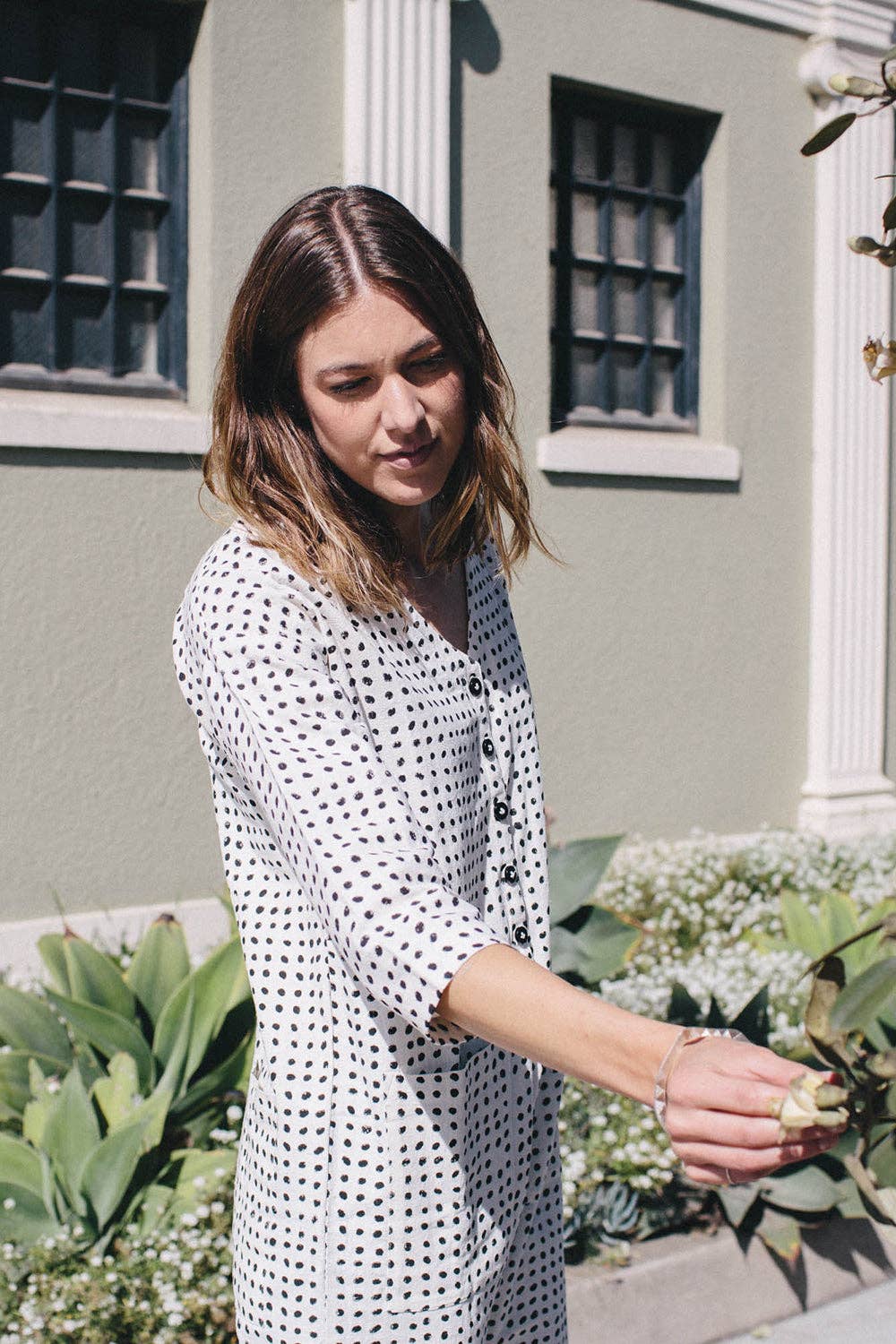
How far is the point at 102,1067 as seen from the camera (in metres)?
3.41

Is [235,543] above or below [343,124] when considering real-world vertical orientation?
below

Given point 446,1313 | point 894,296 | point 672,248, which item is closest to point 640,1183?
point 446,1313

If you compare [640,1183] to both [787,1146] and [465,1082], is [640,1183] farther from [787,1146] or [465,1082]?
[787,1146]

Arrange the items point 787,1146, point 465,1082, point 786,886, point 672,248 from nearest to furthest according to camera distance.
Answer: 1. point 787,1146
2. point 465,1082
3. point 786,886
4. point 672,248

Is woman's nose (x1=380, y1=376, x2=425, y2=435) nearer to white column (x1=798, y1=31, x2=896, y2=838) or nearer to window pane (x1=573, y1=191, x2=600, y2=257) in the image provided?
window pane (x1=573, y1=191, x2=600, y2=257)

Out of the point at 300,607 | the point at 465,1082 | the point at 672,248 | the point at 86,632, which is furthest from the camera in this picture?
the point at 672,248

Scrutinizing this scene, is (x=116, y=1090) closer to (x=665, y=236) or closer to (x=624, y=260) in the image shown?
(x=624, y=260)

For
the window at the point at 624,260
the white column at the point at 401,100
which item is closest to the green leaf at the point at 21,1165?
the white column at the point at 401,100

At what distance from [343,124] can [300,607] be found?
470 cm

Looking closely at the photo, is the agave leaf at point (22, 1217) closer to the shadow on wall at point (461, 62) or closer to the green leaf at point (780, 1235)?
the green leaf at point (780, 1235)

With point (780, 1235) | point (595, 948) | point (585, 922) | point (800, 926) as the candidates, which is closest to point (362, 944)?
point (780, 1235)

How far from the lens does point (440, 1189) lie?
1390 mm

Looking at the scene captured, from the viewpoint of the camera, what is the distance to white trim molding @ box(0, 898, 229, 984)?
16.1 feet

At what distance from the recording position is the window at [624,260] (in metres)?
6.47
